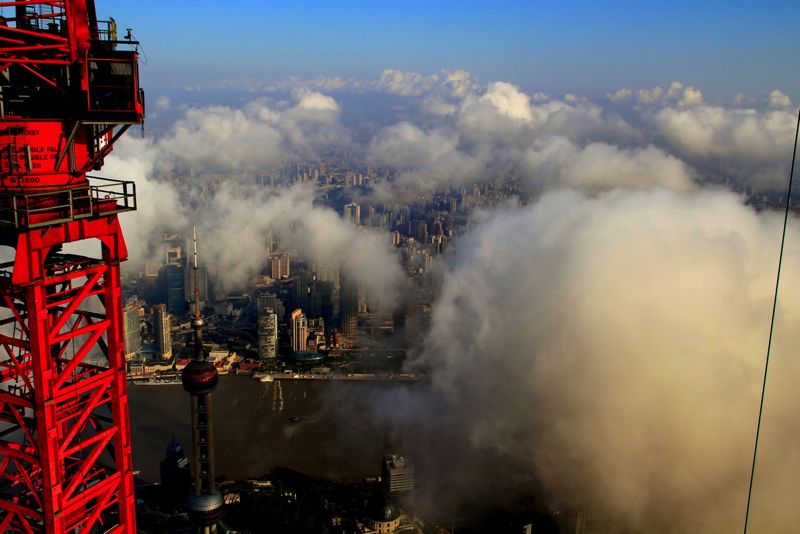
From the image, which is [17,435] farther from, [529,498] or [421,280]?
[421,280]

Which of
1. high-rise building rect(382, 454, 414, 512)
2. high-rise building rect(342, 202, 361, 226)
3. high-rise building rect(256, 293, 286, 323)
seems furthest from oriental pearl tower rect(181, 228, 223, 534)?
high-rise building rect(342, 202, 361, 226)

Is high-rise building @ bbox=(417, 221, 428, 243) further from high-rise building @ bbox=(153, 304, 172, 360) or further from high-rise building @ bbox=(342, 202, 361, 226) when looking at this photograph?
high-rise building @ bbox=(153, 304, 172, 360)

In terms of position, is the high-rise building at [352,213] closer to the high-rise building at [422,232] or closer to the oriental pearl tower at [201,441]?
the high-rise building at [422,232]

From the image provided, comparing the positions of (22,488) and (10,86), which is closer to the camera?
(10,86)

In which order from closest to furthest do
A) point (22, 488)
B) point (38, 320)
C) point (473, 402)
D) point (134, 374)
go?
point (38, 320)
point (22, 488)
point (473, 402)
point (134, 374)

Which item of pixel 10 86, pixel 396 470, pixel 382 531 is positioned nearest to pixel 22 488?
pixel 10 86

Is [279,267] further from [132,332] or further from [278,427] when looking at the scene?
[278,427]
